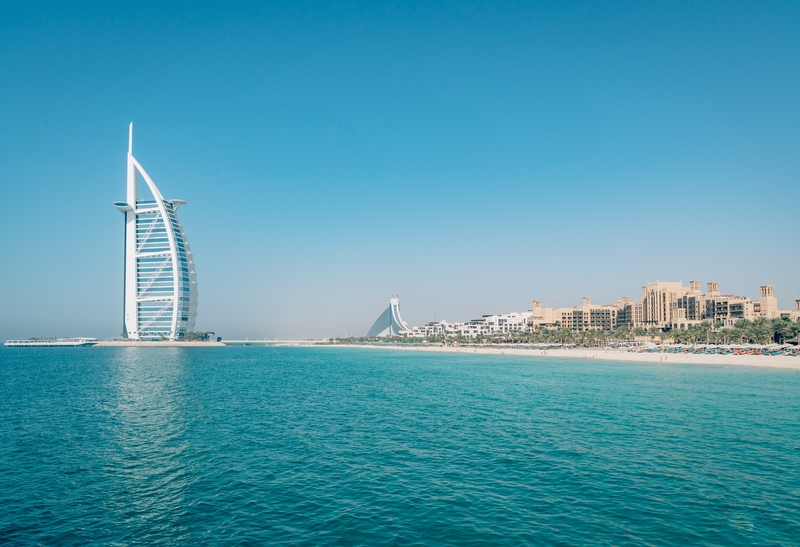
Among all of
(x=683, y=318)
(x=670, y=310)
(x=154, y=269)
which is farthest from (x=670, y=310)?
(x=154, y=269)

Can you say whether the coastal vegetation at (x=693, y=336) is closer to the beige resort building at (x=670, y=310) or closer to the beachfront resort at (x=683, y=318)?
the beachfront resort at (x=683, y=318)

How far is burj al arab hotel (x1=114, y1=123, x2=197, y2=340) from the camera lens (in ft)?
509

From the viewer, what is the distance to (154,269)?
156m

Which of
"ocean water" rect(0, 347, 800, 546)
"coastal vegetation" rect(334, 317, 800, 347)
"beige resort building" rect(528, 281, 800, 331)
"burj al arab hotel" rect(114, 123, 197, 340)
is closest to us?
"ocean water" rect(0, 347, 800, 546)

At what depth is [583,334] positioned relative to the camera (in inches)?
5586

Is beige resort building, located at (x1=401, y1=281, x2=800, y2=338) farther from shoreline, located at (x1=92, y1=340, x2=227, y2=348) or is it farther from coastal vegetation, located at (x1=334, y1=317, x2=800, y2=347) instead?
shoreline, located at (x1=92, y1=340, x2=227, y2=348)

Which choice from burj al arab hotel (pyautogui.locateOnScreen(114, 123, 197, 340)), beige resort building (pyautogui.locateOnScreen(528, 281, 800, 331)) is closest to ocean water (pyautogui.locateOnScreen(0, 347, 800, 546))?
beige resort building (pyautogui.locateOnScreen(528, 281, 800, 331))

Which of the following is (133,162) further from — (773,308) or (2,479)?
(773,308)

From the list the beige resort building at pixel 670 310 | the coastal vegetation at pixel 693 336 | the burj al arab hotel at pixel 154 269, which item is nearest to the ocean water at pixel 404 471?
the coastal vegetation at pixel 693 336

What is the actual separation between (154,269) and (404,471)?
510ft

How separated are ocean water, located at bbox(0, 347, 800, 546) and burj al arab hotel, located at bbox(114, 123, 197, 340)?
124366 mm

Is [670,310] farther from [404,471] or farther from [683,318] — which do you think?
[404,471]

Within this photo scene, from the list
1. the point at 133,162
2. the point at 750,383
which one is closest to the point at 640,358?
the point at 750,383

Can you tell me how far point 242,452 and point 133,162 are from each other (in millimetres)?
165749
